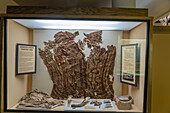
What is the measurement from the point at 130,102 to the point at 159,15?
210cm

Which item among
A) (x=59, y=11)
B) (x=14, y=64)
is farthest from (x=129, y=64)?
(x=14, y=64)

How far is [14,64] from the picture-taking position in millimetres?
1577

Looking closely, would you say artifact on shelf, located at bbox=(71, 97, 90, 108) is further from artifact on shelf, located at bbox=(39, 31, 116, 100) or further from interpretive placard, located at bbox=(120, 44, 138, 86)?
interpretive placard, located at bbox=(120, 44, 138, 86)

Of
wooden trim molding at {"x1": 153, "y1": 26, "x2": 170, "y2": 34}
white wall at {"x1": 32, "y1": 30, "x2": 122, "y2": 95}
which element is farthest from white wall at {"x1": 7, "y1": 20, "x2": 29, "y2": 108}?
wooden trim molding at {"x1": 153, "y1": 26, "x2": 170, "y2": 34}

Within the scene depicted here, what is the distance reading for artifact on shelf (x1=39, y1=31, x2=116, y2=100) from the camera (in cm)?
160

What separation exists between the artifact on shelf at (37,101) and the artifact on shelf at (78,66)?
6cm

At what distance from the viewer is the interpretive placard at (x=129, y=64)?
1555 mm

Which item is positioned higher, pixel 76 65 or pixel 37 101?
pixel 76 65

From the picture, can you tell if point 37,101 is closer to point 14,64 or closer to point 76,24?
point 14,64

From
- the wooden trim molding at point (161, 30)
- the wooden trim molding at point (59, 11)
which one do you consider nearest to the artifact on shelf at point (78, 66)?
the wooden trim molding at point (59, 11)

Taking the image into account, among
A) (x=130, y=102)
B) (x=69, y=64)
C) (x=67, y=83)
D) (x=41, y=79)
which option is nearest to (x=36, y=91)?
(x=41, y=79)

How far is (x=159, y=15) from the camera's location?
2922 millimetres

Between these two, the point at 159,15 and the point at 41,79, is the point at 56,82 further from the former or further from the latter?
the point at 159,15

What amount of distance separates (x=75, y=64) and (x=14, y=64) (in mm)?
642
